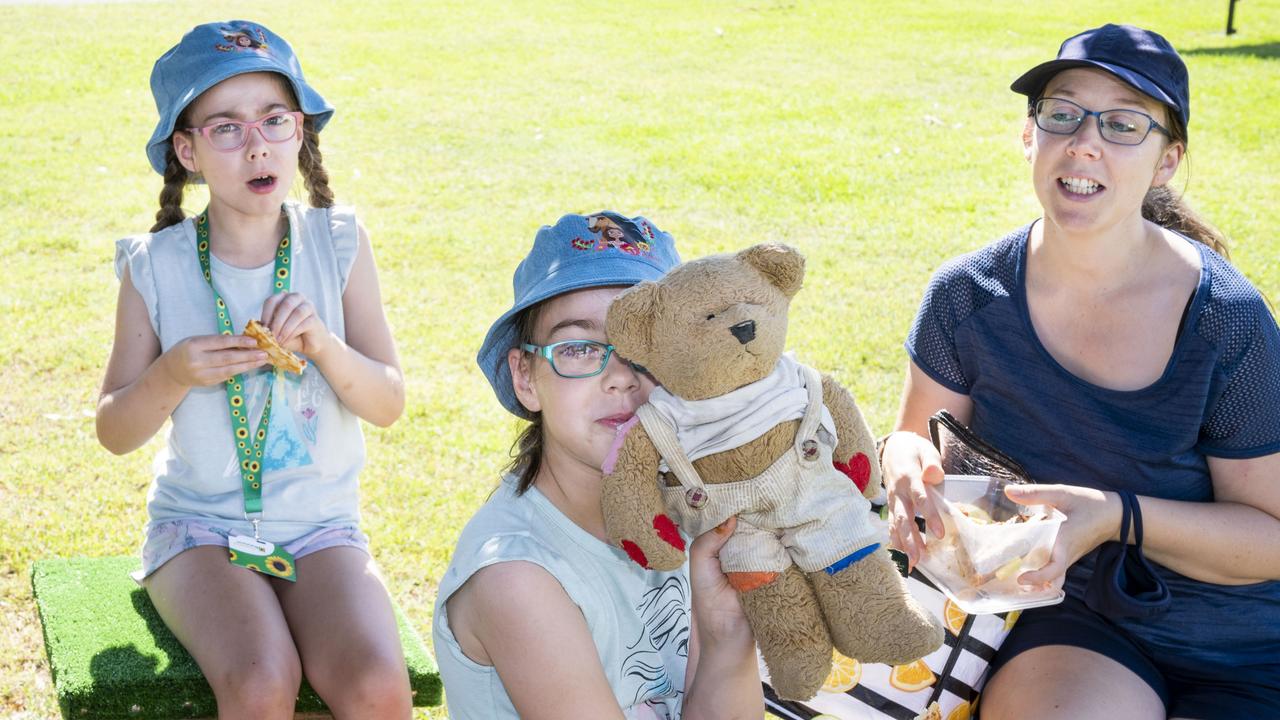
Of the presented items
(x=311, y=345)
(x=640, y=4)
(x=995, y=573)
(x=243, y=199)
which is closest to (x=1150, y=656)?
(x=995, y=573)

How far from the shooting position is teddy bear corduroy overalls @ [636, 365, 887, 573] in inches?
73.4

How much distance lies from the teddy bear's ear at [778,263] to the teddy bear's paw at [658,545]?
41 cm

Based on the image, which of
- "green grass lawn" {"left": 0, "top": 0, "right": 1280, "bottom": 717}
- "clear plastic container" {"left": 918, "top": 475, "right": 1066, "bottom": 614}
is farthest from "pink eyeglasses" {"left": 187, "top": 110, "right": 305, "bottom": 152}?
"clear plastic container" {"left": 918, "top": 475, "right": 1066, "bottom": 614}

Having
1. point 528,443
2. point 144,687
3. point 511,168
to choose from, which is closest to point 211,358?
point 144,687

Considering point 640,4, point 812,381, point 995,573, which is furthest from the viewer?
point 640,4

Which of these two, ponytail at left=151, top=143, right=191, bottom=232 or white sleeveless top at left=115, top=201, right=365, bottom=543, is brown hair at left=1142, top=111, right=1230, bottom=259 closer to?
white sleeveless top at left=115, top=201, right=365, bottom=543

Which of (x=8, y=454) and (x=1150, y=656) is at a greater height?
(x=1150, y=656)

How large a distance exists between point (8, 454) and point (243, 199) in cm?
230

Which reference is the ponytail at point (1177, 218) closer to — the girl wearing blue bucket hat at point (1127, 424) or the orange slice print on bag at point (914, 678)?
the girl wearing blue bucket hat at point (1127, 424)

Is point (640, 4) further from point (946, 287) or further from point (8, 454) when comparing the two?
point (946, 287)

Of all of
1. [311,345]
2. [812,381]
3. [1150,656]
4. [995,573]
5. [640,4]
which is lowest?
[1150,656]

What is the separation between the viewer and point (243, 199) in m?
3.00

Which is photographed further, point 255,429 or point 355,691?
point 255,429

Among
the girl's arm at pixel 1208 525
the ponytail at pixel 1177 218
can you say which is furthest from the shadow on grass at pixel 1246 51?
the girl's arm at pixel 1208 525
